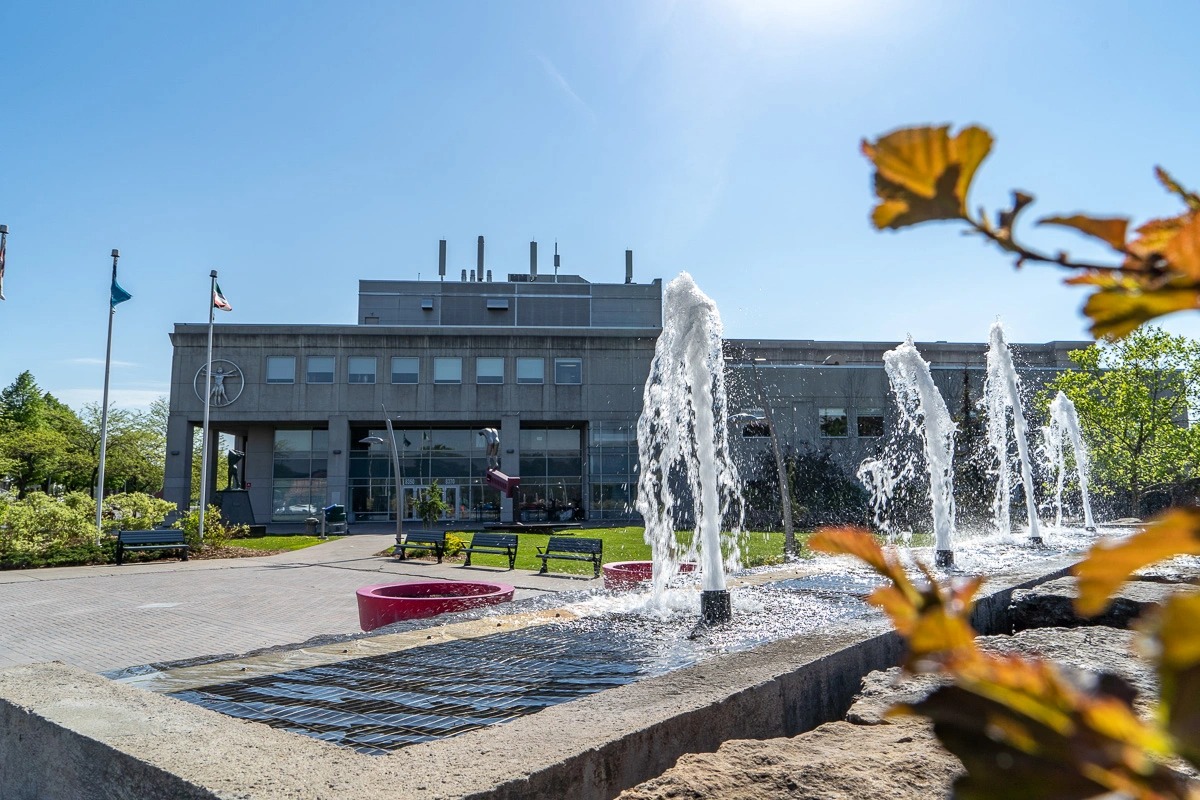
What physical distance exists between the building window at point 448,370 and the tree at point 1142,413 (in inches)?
1050

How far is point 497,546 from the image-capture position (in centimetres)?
2130

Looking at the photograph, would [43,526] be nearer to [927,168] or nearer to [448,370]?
[448,370]

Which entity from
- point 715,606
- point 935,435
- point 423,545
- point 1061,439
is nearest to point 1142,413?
point 1061,439

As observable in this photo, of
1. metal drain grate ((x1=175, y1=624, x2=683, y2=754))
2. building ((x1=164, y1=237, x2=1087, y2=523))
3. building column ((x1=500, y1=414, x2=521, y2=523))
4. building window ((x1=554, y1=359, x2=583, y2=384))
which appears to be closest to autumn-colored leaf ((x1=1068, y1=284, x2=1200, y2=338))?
metal drain grate ((x1=175, y1=624, x2=683, y2=754))

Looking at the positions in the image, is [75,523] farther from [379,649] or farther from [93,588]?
[379,649]

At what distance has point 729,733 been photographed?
3572mm

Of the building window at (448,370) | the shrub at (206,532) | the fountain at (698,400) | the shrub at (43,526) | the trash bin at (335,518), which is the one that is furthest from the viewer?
the building window at (448,370)

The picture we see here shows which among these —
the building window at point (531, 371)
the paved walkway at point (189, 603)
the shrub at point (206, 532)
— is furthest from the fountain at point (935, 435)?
the building window at point (531, 371)

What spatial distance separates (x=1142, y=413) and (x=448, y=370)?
29122 millimetres

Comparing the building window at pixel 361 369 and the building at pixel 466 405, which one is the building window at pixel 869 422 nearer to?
the building at pixel 466 405

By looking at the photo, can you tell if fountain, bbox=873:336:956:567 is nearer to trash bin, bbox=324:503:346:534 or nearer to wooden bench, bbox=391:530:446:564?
wooden bench, bbox=391:530:446:564

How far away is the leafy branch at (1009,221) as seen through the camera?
529mm

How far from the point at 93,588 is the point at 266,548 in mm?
9920

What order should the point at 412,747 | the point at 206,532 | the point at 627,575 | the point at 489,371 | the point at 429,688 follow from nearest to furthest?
the point at 412,747 < the point at 429,688 < the point at 627,575 < the point at 206,532 < the point at 489,371
